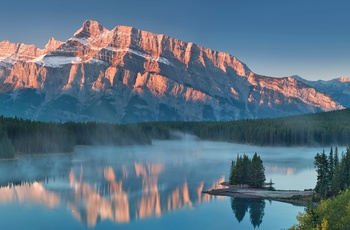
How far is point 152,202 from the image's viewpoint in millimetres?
103000

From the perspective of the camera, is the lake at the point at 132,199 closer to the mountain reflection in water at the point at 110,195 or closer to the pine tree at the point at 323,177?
the mountain reflection in water at the point at 110,195

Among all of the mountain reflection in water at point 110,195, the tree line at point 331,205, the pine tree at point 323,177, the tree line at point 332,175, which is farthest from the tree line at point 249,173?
the tree line at point 331,205

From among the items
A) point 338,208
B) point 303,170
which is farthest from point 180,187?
point 338,208

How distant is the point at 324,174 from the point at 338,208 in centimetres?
4345

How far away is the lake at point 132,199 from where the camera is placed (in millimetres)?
85188

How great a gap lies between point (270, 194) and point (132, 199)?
28.4 metres

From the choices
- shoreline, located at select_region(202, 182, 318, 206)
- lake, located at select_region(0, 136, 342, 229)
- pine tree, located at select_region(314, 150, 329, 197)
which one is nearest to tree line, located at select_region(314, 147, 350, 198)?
pine tree, located at select_region(314, 150, 329, 197)

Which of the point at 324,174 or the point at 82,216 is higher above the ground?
the point at 324,174

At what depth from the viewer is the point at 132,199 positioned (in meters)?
105

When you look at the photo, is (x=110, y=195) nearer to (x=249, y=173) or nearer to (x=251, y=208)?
(x=251, y=208)

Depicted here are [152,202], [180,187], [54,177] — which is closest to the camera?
[152,202]

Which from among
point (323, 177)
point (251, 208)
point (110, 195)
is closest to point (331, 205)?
point (251, 208)

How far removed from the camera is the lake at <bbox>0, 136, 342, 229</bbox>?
8519cm

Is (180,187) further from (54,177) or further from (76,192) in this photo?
(54,177)
